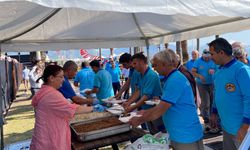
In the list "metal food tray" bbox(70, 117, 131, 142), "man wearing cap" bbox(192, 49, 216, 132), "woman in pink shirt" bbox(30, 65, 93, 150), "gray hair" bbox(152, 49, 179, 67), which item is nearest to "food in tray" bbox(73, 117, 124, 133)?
"metal food tray" bbox(70, 117, 131, 142)

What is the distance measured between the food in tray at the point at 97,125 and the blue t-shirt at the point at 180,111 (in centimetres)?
58

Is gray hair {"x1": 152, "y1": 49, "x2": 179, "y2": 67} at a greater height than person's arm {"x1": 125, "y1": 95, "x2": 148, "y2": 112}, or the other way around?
gray hair {"x1": 152, "y1": 49, "x2": 179, "y2": 67}

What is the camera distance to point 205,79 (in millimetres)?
5254

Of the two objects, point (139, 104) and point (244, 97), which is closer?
→ point (244, 97)

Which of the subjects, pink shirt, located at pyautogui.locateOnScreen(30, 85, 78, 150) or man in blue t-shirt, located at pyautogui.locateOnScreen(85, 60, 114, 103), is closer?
pink shirt, located at pyautogui.locateOnScreen(30, 85, 78, 150)

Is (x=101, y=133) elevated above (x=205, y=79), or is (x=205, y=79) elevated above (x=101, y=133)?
(x=205, y=79)

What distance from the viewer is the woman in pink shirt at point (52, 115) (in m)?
2.23

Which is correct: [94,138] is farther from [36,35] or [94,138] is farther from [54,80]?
[36,35]

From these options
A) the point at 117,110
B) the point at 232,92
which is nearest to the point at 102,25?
the point at 117,110

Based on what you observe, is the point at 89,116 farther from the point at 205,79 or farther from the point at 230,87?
the point at 205,79

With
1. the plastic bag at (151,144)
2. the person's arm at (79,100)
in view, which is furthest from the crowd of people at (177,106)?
the person's arm at (79,100)

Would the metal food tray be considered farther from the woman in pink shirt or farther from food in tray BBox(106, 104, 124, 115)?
food in tray BBox(106, 104, 124, 115)

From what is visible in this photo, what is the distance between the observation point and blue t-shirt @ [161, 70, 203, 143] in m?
2.11

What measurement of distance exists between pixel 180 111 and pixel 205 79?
3259 mm
